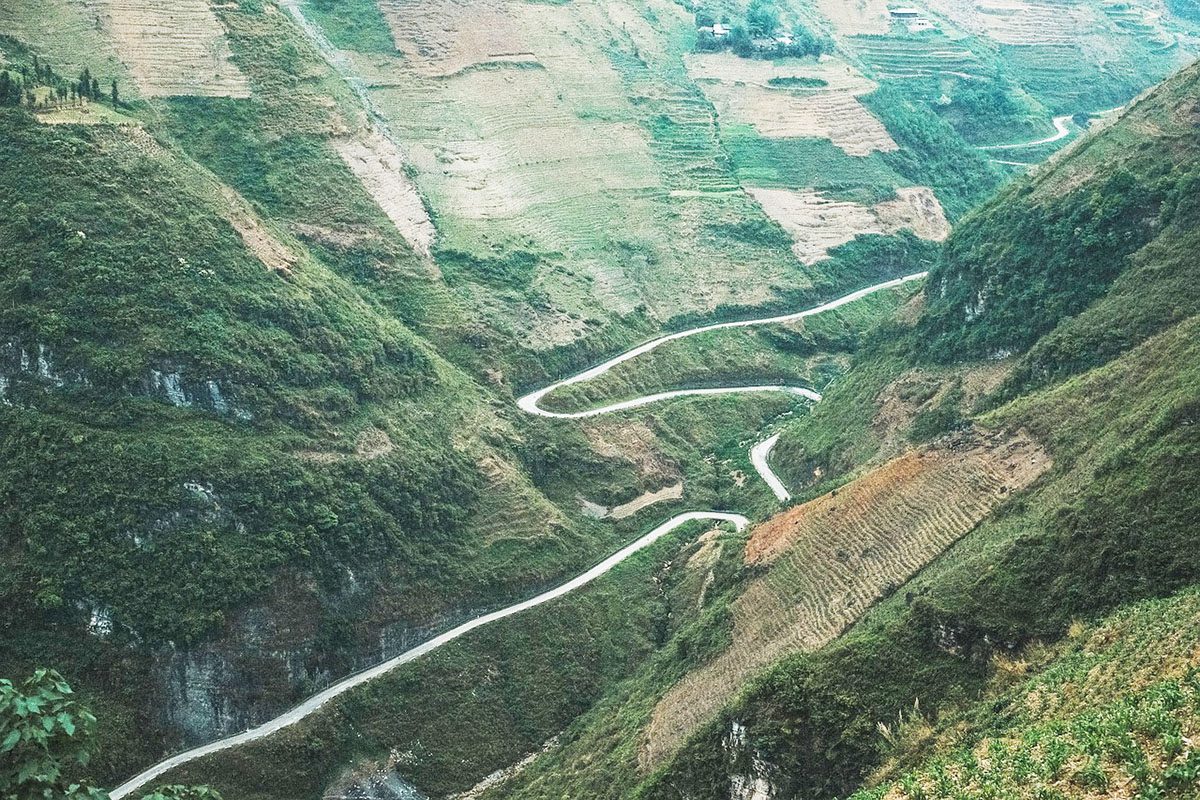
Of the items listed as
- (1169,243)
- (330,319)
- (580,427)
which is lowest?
(580,427)

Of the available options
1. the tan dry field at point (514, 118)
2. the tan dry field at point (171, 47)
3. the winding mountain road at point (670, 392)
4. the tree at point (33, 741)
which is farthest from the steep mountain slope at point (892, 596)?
the tan dry field at point (171, 47)

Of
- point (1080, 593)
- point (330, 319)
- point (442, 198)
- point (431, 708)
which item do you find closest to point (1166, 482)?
point (1080, 593)

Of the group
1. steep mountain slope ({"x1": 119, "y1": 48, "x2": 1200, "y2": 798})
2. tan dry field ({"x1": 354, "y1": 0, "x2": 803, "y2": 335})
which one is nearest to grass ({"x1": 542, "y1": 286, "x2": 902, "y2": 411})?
tan dry field ({"x1": 354, "y1": 0, "x2": 803, "y2": 335})

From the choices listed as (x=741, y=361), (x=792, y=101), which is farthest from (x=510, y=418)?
(x=792, y=101)

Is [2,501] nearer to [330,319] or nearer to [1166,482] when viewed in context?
[330,319]

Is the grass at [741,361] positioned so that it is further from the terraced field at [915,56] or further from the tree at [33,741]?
the tree at [33,741]

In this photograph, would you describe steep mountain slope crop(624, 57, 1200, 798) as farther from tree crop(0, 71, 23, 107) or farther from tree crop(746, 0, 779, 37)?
tree crop(746, 0, 779, 37)
